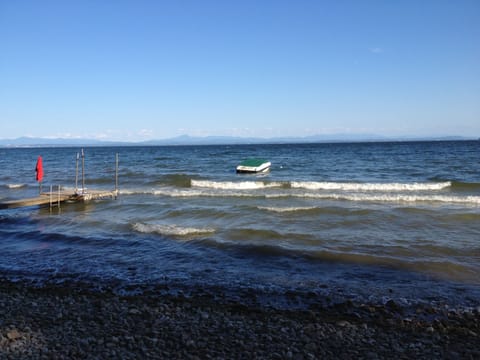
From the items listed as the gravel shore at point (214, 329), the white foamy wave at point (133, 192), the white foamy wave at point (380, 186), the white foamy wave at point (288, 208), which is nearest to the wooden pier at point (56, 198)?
the white foamy wave at point (133, 192)

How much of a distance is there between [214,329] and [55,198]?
644 inches

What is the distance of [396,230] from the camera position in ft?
42.4

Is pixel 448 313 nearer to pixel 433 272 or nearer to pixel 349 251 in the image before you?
pixel 433 272

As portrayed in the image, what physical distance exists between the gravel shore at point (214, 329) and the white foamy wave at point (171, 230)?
17.7 feet

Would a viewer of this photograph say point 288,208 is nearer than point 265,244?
No

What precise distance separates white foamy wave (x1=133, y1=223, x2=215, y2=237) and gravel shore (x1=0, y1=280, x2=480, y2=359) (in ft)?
17.7

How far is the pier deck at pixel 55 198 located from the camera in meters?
18.1

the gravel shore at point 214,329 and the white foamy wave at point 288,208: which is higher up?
the white foamy wave at point 288,208

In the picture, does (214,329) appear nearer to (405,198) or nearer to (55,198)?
(405,198)

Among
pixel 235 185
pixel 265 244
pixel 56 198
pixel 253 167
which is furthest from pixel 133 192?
pixel 265 244

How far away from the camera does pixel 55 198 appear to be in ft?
63.6

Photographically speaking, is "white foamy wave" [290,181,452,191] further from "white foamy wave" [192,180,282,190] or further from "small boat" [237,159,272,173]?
"small boat" [237,159,272,173]

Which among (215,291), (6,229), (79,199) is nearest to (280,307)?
(215,291)

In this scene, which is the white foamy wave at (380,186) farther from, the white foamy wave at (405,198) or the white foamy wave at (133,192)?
the white foamy wave at (133,192)
